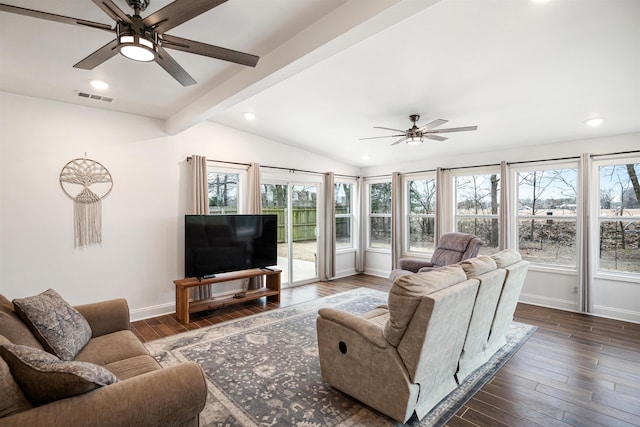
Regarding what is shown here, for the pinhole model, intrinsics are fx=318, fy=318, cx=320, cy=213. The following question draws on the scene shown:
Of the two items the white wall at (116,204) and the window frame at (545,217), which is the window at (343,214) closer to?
the white wall at (116,204)

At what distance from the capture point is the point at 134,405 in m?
1.34

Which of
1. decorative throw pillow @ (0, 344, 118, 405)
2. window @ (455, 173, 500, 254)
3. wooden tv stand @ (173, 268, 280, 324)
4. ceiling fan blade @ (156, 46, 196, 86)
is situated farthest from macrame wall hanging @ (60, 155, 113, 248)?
window @ (455, 173, 500, 254)

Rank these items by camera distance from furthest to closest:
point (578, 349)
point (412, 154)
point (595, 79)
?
point (412, 154) → point (578, 349) → point (595, 79)

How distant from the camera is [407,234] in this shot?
675 centimetres

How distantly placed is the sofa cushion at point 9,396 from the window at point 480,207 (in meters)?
5.88

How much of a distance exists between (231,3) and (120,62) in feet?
4.60

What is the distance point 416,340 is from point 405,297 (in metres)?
0.27

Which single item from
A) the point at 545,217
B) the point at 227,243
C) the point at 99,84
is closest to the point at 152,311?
the point at 227,243

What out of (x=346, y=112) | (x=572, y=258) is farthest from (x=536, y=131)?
(x=346, y=112)

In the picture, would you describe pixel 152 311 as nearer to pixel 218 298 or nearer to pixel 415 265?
pixel 218 298

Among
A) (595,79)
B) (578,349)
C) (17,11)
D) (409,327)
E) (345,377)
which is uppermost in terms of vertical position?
(595,79)

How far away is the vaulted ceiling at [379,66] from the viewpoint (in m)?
2.18

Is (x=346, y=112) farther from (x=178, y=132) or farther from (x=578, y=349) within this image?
(x=578, y=349)

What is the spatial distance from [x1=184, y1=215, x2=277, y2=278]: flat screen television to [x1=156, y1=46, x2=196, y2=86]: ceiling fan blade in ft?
7.43
